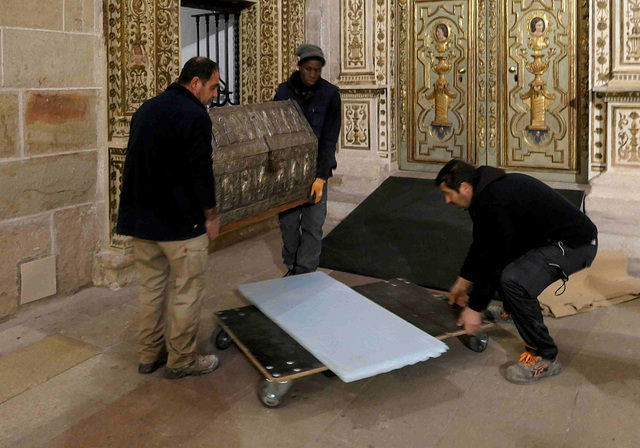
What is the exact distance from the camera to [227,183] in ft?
12.7

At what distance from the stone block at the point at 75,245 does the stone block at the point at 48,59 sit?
2.99ft

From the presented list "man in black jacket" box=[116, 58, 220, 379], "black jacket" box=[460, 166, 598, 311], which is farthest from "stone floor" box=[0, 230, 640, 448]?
"black jacket" box=[460, 166, 598, 311]

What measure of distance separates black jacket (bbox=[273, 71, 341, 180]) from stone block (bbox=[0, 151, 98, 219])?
152cm

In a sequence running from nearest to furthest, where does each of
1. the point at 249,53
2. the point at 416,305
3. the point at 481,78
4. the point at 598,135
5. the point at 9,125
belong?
the point at 416,305 → the point at 9,125 → the point at 598,135 → the point at 249,53 → the point at 481,78

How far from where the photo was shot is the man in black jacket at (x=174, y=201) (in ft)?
10.2

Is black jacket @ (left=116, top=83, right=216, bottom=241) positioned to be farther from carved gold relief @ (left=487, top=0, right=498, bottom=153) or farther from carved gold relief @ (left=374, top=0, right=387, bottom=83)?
carved gold relief @ (left=487, top=0, right=498, bottom=153)

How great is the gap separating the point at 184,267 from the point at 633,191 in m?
4.27

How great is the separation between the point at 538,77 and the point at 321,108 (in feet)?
9.94

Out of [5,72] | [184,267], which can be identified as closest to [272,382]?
[184,267]

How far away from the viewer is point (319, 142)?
4711 millimetres

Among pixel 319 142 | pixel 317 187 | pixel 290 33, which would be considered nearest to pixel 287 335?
pixel 317 187

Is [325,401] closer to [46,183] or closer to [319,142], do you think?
[319,142]

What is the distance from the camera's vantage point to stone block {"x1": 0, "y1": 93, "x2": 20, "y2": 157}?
4289mm

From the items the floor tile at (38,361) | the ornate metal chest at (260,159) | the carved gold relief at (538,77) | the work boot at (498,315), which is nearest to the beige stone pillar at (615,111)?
the carved gold relief at (538,77)
